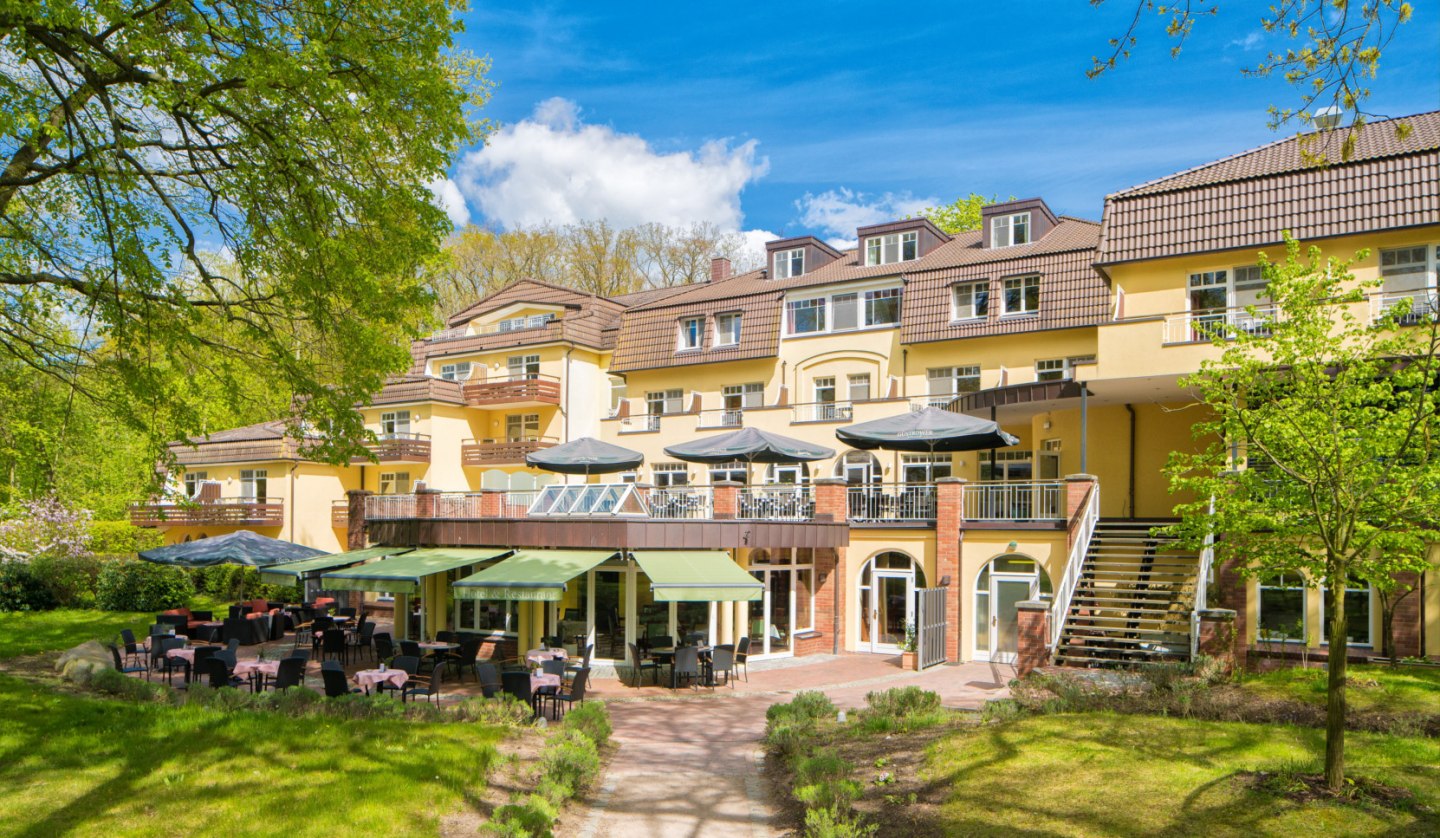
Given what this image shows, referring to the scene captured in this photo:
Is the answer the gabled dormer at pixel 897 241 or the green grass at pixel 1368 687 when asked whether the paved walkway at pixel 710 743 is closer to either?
the green grass at pixel 1368 687

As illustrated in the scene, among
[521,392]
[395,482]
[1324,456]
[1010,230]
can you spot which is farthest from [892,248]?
[1324,456]

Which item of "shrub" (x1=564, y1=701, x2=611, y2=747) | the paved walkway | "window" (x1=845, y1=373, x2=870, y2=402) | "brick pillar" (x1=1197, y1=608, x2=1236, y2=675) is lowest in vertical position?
the paved walkway

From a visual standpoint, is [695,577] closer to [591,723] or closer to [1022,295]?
[591,723]

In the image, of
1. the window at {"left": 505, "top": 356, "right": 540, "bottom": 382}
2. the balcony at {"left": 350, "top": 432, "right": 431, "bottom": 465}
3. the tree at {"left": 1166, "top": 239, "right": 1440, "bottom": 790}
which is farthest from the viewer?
the window at {"left": 505, "top": 356, "right": 540, "bottom": 382}

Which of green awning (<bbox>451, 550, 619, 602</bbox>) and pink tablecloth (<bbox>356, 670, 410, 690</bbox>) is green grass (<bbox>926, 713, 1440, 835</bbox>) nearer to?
green awning (<bbox>451, 550, 619, 602</bbox>)

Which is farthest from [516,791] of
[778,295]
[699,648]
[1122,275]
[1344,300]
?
[778,295]

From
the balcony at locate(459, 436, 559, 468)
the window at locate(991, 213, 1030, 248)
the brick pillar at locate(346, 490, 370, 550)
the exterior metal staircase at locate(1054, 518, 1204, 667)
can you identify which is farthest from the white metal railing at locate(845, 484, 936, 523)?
the balcony at locate(459, 436, 559, 468)

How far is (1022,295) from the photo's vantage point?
94.4 feet

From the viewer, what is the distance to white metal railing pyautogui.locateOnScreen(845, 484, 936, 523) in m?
23.4

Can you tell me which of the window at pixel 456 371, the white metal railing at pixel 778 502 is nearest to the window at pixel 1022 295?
the white metal railing at pixel 778 502

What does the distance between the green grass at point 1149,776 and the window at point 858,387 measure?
1966 centimetres

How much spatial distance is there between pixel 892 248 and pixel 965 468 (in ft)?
29.9

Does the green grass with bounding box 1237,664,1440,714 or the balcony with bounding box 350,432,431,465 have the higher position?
the balcony with bounding box 350,432,431,465

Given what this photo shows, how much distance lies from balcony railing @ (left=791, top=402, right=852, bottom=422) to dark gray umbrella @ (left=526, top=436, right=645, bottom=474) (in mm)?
8501
